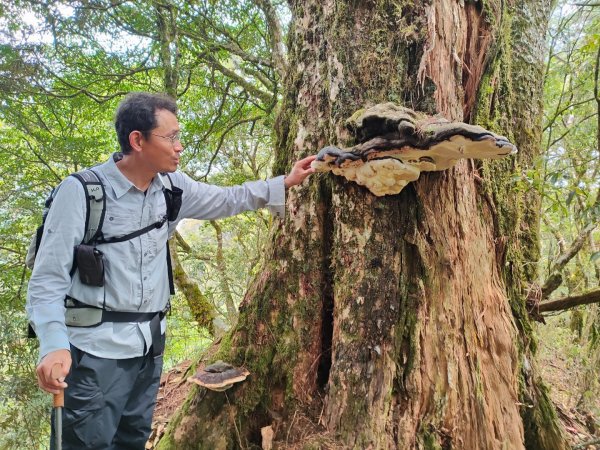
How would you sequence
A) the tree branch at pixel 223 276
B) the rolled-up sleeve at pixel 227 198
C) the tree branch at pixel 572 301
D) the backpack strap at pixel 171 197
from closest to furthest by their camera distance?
the backpack strap at pixel 171 197, the rolled-up sleeve at pixel 227 198, the tree branch at pixel 572 301, the tree branch at pixel 223 276

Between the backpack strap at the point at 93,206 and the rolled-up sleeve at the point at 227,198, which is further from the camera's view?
the rolled-up sleeve at the point at 227,198

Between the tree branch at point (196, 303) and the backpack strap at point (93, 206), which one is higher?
the backpack strap at point (93, 206)

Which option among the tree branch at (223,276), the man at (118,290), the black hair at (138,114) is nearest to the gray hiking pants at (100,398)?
the man at (118,290)

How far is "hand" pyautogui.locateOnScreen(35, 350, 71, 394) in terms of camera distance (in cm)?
202

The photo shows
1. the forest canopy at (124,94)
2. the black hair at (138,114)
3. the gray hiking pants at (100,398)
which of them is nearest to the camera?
the gray hiking pants at (100,398)

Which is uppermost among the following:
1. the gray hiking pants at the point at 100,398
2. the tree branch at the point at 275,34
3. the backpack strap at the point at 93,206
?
the tree branch at the point at 275,34

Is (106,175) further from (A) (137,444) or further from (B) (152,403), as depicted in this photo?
(A) (137,444)

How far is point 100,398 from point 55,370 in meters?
0.49

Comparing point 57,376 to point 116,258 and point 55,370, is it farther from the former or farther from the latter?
point 116,258

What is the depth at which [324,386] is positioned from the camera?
2.81m

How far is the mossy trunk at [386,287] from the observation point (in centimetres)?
249

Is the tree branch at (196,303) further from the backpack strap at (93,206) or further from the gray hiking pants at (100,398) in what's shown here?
the backpack strap at (93,206)

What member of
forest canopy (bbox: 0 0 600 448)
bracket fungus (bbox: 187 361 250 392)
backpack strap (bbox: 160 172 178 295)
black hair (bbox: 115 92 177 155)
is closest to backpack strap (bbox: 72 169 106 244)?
black hair (bbox: 115 92 177 155)

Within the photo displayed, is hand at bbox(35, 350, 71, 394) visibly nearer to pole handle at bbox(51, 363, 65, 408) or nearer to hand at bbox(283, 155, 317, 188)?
pole handle at bbox(51, 363, 65, 408)
